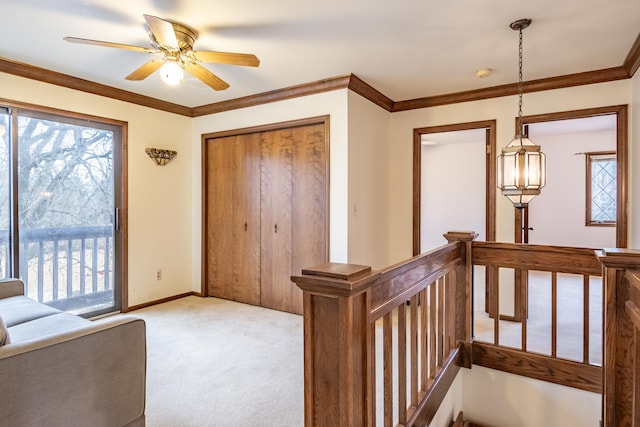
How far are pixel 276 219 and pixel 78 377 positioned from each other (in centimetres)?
257

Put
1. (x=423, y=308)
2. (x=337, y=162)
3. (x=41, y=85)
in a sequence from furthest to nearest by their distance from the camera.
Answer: (x=337, y=162)
(x=41, y=85)
(x=423, y=308)

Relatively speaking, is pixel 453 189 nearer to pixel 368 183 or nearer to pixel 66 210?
pixel 368 183

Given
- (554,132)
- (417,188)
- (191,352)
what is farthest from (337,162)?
(554,132)

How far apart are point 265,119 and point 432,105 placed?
1.87m

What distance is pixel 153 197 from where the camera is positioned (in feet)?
13.2

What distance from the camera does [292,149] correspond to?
12.2 feet

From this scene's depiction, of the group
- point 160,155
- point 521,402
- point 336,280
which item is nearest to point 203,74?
point 160,155

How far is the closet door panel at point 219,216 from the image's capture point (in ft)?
13.9

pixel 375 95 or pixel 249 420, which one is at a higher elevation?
pixel 375 95

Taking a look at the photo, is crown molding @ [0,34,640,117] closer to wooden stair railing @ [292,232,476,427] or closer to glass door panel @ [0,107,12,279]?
glass door panel @ [0,107,12,279]

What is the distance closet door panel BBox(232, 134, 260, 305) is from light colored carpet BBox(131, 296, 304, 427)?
0.35 m

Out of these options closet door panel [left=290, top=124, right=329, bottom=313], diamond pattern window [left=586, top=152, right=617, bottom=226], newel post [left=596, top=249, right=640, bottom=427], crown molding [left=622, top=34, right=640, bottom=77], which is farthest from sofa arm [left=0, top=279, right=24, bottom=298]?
diamond pattern window [left=586, top=152, right=617, bottom=226]

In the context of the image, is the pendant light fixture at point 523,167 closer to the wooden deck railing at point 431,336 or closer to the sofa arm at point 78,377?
the wooden deck railing at point 431,336

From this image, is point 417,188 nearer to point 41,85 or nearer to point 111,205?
point 111,205
